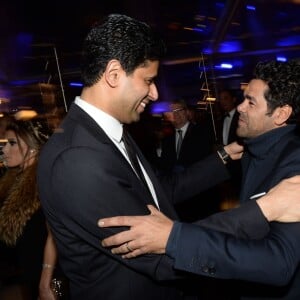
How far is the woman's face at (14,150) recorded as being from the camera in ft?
7.98

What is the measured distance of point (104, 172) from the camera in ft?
3.76

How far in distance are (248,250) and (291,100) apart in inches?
40.3

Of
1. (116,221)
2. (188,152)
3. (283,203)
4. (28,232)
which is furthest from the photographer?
(188,152)

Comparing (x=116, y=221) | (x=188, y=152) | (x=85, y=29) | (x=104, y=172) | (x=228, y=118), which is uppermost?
(x=85, y=29)

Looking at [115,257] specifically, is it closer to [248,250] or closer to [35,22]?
[248,250]

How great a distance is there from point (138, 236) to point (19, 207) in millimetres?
1284

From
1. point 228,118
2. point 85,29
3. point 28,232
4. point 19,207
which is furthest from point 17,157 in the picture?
point 85,29

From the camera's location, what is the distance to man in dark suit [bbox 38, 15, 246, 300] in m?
1.14

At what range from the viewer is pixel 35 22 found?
10797 mm

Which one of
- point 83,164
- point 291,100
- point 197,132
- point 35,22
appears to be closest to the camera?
point 83,164

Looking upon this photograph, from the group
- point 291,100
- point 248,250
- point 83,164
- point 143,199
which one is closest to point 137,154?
point 143,199

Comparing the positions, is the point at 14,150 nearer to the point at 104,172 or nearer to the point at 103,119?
the point at 103,119

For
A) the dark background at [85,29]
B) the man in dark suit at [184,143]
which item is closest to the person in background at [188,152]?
the man in dark suit at [184,143]

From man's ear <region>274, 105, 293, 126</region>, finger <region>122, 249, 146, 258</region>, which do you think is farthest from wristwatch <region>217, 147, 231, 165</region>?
finger <region>122, 249, 146, 258</region>
